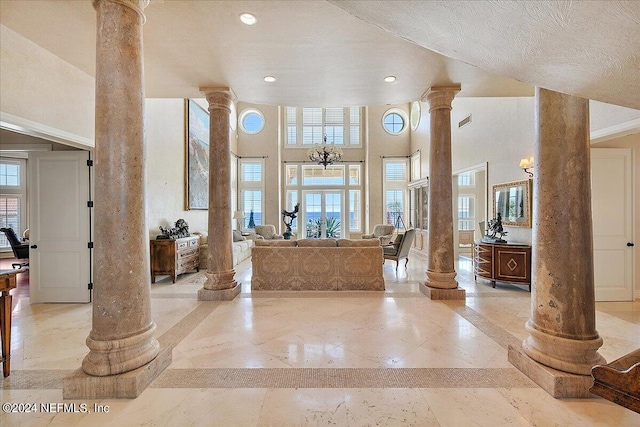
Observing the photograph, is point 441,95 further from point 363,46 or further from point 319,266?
point 319,266

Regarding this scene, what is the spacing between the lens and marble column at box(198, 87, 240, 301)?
4.46 m

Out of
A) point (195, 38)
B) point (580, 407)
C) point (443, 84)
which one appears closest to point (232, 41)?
point (195, 38)

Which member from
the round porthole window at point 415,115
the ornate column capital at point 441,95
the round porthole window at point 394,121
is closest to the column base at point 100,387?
the ornate column capital at point 441,95

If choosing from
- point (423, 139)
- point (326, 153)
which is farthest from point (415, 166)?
point (326, 153)

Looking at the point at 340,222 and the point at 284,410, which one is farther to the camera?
the point at 340,222

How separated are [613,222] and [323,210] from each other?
816 cm

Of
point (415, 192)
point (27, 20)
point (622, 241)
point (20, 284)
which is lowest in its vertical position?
point (20, 284)

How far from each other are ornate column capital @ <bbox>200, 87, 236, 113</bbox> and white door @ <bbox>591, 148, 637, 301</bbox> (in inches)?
219

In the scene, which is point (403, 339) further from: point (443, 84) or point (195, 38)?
point (195, 38)

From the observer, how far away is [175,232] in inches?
240

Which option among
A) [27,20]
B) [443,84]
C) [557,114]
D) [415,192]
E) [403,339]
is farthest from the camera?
[415,192]

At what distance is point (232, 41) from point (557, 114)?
313cm

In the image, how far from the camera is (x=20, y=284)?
5594mm

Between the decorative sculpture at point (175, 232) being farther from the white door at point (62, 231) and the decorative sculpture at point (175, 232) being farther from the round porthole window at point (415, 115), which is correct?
the round porthole window at point (415, 115)
